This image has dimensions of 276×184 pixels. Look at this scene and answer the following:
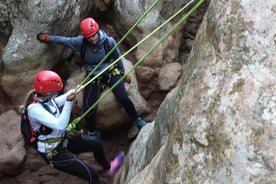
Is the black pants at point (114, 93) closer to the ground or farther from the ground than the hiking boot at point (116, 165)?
farther from the ground

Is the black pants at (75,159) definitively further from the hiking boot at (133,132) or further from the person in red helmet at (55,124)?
the hiking boot at (133,132)

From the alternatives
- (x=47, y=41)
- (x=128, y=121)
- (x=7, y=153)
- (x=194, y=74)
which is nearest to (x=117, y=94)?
(x=128, y=121)

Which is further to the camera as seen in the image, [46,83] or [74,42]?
[74,42]

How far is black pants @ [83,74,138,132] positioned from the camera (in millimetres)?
7805

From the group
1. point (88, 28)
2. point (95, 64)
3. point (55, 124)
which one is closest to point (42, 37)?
point (95, 64)

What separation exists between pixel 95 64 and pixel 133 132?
5.81 feet

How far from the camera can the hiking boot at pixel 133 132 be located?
8.71 meters

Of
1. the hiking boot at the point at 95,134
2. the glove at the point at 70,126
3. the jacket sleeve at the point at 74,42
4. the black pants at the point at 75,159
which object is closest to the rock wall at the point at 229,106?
the glove at the point at 70,126

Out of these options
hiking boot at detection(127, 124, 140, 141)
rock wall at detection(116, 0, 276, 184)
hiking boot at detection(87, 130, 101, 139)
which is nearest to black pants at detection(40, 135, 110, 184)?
hiking boot at detection(87, 130, 101, 139)

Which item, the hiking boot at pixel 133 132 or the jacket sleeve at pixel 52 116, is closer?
the jacket sleeve at pixel 52 116

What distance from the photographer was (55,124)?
5809 millimetres

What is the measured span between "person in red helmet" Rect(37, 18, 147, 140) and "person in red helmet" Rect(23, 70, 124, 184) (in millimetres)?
1210

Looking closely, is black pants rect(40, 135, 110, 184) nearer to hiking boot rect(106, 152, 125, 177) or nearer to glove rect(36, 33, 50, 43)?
hiking boot rect(106, 152, 125, 177)

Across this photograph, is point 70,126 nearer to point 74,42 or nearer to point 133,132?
point 74,42
